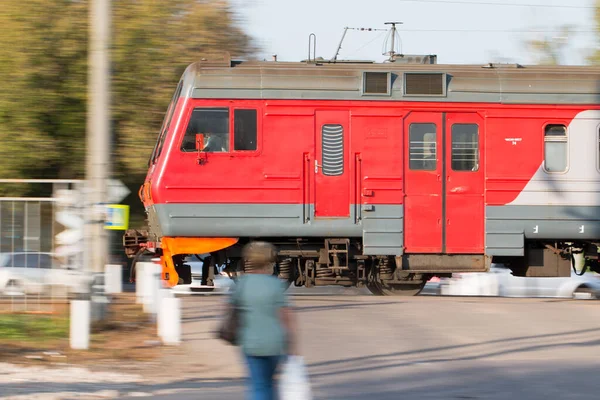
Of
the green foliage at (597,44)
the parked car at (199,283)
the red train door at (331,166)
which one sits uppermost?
the green foliage at (597,44)

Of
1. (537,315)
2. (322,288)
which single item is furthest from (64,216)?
(322,288)

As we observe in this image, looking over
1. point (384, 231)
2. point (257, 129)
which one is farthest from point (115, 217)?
→ point (384, 231)

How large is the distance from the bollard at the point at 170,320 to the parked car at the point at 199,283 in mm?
5040

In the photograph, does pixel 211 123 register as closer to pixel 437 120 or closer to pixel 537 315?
pixel 437 120

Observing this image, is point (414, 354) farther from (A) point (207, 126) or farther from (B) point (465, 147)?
(A) point (207, 126)

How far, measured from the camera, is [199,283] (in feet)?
66.9

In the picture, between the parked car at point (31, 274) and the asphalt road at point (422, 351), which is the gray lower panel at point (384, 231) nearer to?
the asphalt road at point (422, 351)

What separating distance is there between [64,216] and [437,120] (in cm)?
687

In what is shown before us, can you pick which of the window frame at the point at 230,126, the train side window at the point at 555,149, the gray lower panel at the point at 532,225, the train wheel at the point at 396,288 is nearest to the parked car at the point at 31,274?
the window frame at the point at 230,126

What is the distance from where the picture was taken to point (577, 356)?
1106 centimetres

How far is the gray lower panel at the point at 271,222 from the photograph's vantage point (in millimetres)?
15797

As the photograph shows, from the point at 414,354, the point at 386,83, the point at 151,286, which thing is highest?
the point at 386,83

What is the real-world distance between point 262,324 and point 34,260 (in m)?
7.38

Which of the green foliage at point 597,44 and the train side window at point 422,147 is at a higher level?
the green foliage at point 597,44
